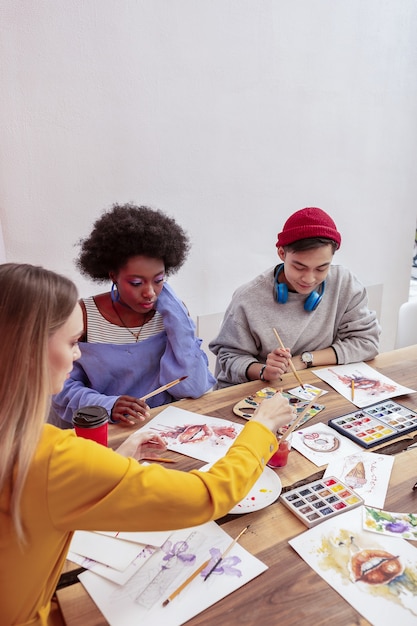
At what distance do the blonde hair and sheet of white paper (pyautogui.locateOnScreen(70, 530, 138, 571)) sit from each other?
23cm

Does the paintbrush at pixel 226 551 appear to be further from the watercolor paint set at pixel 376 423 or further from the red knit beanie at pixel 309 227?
Answer: the red knit beanie at pixel 309 227

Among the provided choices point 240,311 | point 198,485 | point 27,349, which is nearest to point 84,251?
point 240,311

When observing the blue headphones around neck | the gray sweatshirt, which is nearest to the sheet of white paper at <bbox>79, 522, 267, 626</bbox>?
the gray sweatshirt

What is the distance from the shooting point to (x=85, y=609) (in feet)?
2.59

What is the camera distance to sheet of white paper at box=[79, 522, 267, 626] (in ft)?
2.56

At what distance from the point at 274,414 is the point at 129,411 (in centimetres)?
51

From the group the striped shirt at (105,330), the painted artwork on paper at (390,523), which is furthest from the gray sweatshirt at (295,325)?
the painted artwork on paper at (390,523)

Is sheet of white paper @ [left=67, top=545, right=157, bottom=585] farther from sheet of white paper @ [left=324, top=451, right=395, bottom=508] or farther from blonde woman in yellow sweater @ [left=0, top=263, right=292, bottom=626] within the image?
sheet of white paper @ [left=324, top=451, right=395, bottom=508]

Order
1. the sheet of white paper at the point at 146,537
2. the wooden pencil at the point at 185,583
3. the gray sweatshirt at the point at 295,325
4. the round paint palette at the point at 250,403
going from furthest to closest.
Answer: the gray sweatshirt at the point at 295,325 < the round paint palette at the point at 250,403 < the sheet of white paper at the point at 146,537 < the wooden pencil at the point at 185,583

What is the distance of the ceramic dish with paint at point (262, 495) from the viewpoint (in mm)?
1004

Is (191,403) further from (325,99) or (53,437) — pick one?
(325,99)

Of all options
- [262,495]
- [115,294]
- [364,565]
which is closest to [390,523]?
[364,565]

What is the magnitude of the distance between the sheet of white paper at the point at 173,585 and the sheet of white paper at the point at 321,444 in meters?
0.36

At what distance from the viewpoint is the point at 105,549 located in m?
0.92
